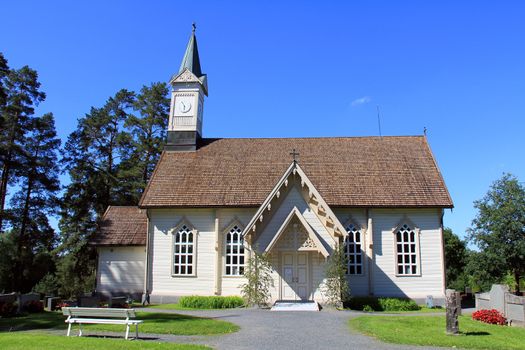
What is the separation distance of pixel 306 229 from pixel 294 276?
2.82 m

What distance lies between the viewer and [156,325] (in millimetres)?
16531

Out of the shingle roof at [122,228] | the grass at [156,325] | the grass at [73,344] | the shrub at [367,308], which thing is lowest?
the shrub at [367,308]

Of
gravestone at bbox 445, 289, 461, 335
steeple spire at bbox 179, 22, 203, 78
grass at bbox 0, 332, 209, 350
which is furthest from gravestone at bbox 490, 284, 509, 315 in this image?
steeple spire at bbox 179, 22, 203, 78

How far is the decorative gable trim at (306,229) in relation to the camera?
2330cm

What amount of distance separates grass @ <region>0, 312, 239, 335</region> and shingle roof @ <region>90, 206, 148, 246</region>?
9657 mm

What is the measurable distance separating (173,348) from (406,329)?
842 centimetres

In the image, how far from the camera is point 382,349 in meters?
12.6

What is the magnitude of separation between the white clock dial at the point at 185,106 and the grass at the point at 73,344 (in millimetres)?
21987

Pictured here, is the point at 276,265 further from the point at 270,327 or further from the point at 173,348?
the point at 173,348

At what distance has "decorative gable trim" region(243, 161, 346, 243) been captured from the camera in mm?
23812

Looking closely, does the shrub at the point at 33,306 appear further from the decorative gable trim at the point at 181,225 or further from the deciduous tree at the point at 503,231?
the deciduous tree at the point at 503,231

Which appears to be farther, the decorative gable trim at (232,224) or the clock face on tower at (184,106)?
the clock face on tower at (184,106)

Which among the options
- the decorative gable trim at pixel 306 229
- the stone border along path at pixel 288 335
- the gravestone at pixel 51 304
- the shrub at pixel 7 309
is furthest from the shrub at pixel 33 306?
the decorative gable trim at pixel 306 229

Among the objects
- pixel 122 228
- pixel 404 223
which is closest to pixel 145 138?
pixel 122 228
